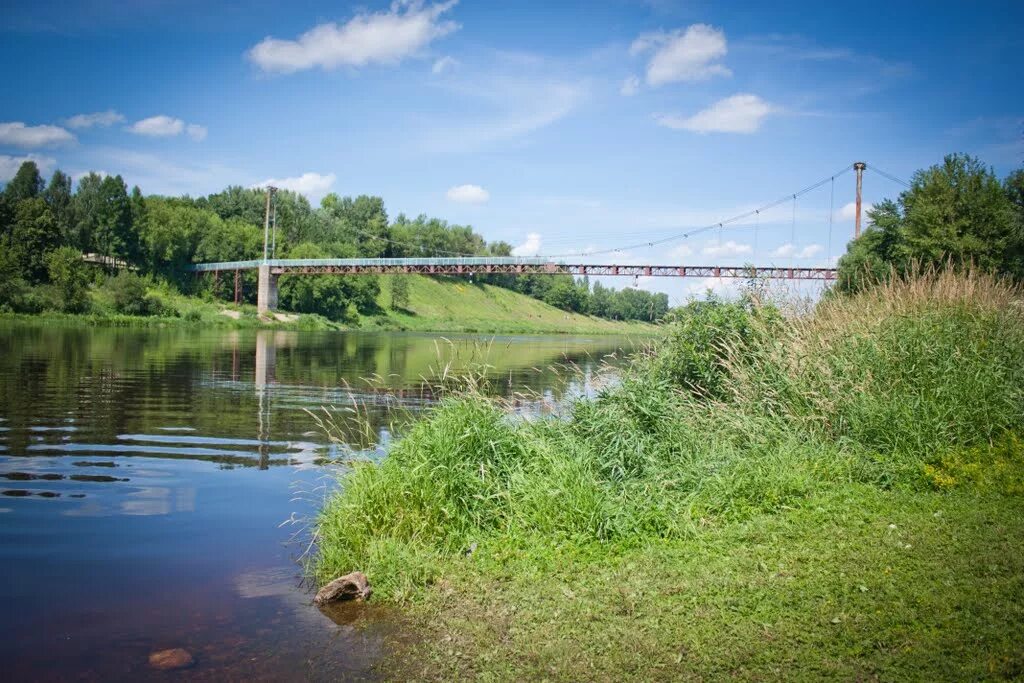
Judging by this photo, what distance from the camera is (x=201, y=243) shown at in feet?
370

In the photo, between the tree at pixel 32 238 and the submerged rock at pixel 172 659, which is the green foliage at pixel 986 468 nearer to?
the submerged rock at pixel 172 659

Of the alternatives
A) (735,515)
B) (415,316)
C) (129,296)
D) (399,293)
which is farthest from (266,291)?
(735,515)

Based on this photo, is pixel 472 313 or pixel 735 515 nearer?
pixel 735 515

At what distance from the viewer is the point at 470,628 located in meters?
6.57

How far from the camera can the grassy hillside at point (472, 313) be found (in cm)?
11819

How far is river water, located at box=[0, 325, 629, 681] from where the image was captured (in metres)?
6.68

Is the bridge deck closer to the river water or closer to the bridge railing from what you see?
the bridge railing

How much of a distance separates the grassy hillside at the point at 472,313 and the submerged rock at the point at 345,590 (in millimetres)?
102611

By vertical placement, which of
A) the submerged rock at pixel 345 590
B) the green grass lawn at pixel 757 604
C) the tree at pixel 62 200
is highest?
the tree at pixel 62 200

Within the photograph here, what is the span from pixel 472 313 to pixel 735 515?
127 m

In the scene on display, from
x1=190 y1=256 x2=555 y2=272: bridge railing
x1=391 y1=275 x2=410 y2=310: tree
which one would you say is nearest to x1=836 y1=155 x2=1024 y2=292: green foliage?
x1=190 y1=256 x2=555 y2=272: bridge railing

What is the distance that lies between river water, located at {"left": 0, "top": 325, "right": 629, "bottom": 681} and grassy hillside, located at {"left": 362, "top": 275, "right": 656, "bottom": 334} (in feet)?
296

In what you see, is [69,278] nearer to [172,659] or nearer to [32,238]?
[32,238]

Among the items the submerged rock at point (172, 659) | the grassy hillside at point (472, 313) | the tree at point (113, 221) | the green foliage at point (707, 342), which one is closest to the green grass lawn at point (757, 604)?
the submerged rock at point (172, 659)
